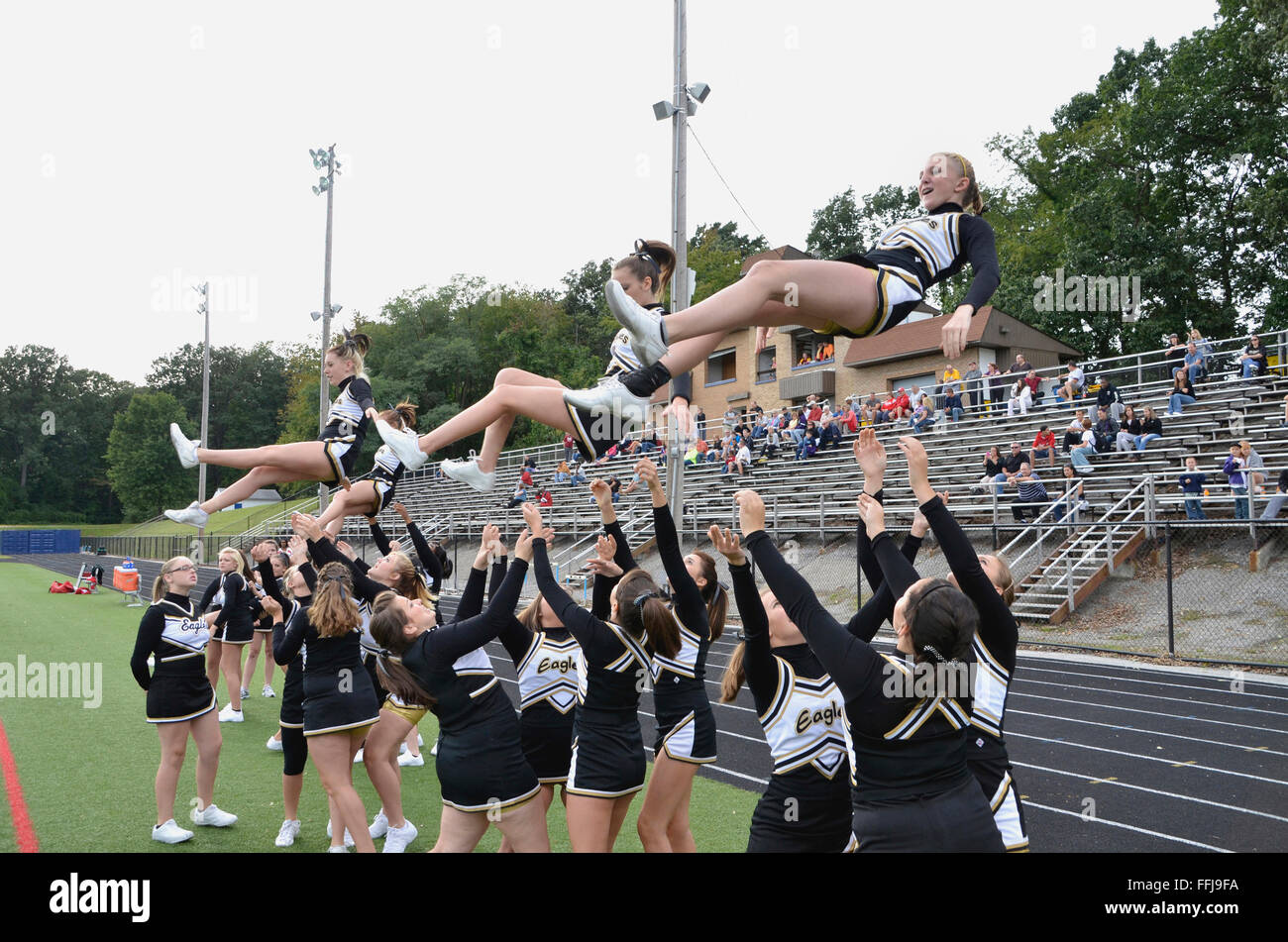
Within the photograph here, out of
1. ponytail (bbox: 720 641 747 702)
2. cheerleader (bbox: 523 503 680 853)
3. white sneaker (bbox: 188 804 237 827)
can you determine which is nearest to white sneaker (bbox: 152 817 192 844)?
white sneaker (bbox: 188 804 237 827)

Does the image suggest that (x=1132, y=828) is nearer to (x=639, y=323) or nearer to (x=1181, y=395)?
(x=639, y=323)

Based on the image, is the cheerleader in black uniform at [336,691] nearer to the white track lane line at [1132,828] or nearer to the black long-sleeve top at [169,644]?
the black long-sleeve top at [169,644]

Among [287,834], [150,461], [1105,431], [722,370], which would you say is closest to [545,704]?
[287,834]

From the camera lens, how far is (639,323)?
11.1 feet

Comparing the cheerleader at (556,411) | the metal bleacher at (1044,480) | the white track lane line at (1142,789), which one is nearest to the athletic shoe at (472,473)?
the cheerleader at (556,411)

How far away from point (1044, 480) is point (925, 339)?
1163 cm

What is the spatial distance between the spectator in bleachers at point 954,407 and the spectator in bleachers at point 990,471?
9.94 ft

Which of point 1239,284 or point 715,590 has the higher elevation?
point 1239,284

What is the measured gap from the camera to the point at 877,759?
2918mm

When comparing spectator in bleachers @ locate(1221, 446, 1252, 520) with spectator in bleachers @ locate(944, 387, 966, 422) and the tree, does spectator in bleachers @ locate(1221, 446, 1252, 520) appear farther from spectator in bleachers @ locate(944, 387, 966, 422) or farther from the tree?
the tree

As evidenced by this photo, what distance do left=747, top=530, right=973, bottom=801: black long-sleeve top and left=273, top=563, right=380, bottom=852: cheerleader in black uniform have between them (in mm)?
3463

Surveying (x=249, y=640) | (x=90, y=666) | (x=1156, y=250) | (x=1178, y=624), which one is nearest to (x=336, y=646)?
(x=249, y=640)
